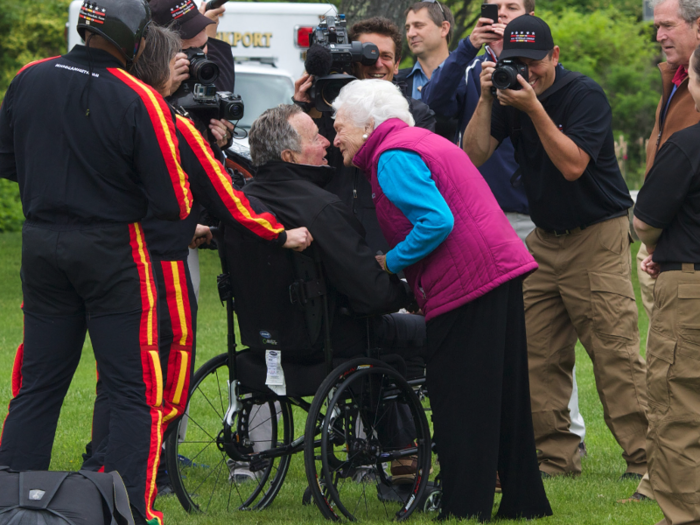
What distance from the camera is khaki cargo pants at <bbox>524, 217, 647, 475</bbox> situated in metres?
4.83

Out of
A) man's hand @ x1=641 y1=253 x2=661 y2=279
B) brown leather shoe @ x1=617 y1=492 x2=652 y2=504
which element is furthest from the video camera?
brown leather shoe @ x1=617 y1=492 x2=652 y2=504

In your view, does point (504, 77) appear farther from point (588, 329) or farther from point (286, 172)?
point (588, 329)

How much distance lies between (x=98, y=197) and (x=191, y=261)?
1395mm

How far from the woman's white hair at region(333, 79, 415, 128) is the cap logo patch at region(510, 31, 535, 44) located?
0.81 meters

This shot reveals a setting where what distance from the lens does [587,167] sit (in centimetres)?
476

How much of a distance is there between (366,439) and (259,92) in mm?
8339

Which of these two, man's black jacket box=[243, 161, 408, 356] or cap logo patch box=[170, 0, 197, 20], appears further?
cap logo patch box=[170, 0, 197, 20]

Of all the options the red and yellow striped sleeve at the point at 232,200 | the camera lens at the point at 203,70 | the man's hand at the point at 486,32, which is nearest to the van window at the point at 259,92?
the man's hand at the point at 486,32

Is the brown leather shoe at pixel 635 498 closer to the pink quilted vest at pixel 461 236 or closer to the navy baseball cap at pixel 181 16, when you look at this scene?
the pink quilted vest at pixel 461 236

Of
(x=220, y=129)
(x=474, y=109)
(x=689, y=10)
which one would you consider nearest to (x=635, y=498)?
(x=689, y=10)

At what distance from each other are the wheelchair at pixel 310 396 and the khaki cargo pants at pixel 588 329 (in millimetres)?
912

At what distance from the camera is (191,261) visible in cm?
498

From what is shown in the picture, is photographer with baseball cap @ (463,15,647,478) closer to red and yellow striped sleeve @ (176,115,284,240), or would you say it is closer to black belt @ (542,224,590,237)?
black belt @ (542,224,590,237)

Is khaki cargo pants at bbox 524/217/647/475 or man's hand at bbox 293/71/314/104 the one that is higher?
man's hand at bbox 293/71/314/104
